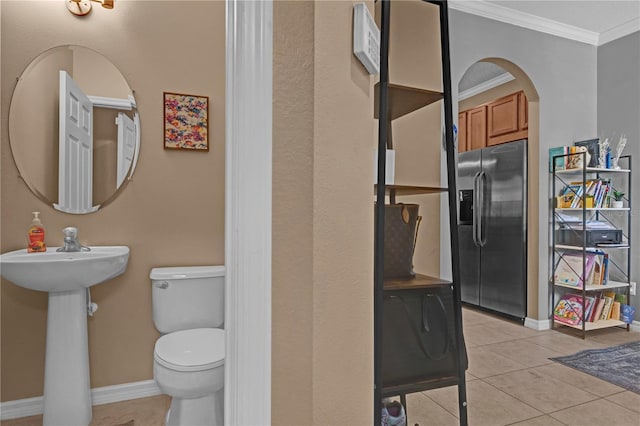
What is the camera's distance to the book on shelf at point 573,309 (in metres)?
3.40

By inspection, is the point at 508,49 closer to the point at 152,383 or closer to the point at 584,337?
the point at 584,337

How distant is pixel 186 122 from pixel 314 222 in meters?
1.66

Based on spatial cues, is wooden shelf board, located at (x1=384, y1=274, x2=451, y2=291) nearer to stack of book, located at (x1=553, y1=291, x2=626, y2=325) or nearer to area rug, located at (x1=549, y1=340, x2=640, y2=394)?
area rug, located at (x1=549, y1=340, x2=640, y2=394)

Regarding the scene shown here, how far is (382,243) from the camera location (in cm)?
138

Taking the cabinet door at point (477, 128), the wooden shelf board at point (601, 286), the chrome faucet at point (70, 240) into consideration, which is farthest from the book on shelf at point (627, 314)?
the chrome faucet at point (70, 240)

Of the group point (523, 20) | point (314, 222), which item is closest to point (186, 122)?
point (314, 222)

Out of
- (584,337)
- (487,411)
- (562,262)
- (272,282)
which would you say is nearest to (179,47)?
(272,282)

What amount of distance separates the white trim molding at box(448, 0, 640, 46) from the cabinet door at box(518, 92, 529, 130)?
669 millimetres

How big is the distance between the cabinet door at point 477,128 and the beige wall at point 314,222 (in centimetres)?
415

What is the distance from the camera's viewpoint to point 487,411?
2.15 m

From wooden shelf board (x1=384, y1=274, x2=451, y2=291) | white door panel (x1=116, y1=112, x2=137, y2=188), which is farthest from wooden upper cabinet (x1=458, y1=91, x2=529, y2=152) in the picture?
white door panel (x1=116, y1=112, x2=137, y2=188)

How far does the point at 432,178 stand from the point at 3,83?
2440mm

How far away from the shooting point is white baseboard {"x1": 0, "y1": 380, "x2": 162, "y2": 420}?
6.86ft

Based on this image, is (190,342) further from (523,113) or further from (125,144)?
(523,113)
